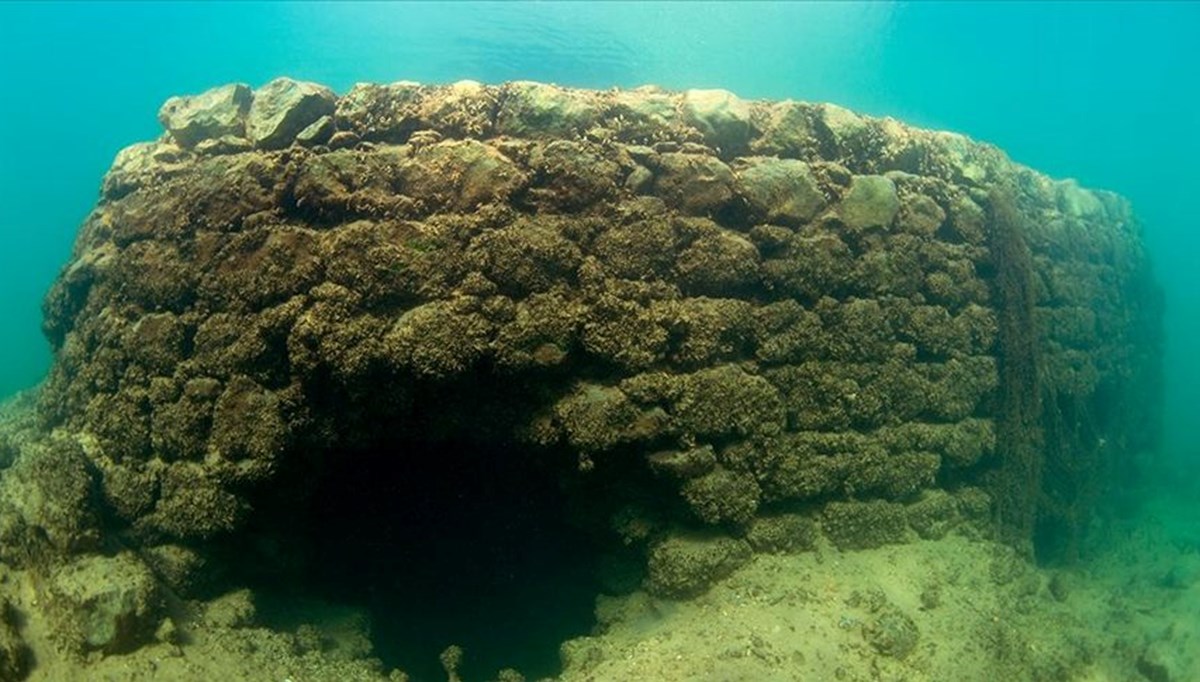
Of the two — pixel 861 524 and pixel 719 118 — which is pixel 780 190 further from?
pixel 861 524

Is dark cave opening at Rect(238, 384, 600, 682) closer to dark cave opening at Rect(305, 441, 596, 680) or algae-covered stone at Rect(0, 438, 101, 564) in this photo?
dark cave opening at Rect(305, 441, 596, 680)

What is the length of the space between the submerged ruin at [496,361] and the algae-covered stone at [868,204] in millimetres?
27

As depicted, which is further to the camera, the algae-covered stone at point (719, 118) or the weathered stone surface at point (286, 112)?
the algae-covered stone at point (719, 118)

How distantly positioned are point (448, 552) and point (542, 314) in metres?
3.42

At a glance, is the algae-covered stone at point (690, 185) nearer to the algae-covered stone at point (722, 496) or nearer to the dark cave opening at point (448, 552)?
the algae-covered stone at point (722, 496)

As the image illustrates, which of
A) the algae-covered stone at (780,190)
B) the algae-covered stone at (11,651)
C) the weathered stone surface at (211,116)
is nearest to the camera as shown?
the algae-covered stone at (11,651)

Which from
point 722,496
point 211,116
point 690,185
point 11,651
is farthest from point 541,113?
point 11,651

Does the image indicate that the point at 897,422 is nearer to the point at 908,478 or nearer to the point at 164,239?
the point at 908,478

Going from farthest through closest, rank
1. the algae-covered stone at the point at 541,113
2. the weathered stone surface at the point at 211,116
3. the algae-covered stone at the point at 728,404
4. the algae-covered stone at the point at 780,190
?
the weathered stone surface at the point at 211,116 → the algae-covered stone at the point at 780,190 → the algae-covered stone at the point at 541,113 → the algae-covered stone at the point at 728,404

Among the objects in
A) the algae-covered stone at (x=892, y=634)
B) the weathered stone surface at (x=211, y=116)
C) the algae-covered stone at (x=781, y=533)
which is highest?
the weathered stone surface at (x=211, y=116)

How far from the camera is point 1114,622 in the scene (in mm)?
9125

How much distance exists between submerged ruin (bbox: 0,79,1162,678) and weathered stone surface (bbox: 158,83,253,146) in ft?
0.18

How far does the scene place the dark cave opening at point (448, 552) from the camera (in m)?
7.62

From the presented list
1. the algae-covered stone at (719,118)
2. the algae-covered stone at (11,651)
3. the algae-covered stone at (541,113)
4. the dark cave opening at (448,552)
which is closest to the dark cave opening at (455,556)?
the dark cave opening at (448,552)
